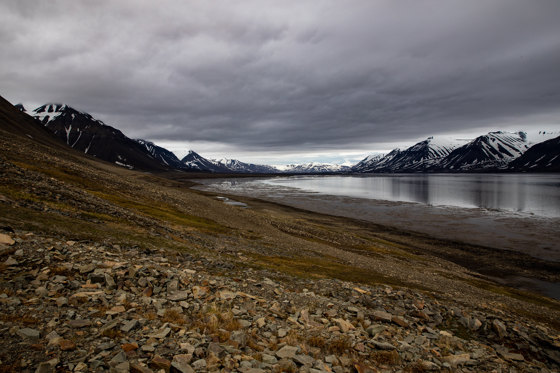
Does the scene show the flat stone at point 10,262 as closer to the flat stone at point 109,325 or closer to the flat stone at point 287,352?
the flat stone at point 109,325

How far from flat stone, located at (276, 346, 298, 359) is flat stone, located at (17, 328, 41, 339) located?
6771 millimetres

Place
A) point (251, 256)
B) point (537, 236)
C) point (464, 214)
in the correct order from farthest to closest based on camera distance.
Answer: point (464, 214) < point (537, 236) < point (251, 256)

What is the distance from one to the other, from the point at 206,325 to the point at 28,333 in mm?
4928

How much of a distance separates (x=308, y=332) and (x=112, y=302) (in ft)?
24.5

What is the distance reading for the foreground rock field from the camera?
7758 mm

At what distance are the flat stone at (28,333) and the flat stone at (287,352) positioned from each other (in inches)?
267

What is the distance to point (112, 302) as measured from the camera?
406 inches

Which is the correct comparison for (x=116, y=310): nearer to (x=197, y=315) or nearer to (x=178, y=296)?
(x=178, y=296)

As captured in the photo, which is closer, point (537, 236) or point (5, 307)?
point (5, 307)

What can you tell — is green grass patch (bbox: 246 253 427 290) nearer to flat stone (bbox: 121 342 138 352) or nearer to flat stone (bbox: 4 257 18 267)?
flat stone (bbox: 121 342 138 352)

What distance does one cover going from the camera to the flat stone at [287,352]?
892 cm

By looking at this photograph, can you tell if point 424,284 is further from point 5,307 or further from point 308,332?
point 5,307

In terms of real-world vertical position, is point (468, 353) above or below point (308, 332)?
below

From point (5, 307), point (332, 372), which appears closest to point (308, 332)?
point (332, 372)
